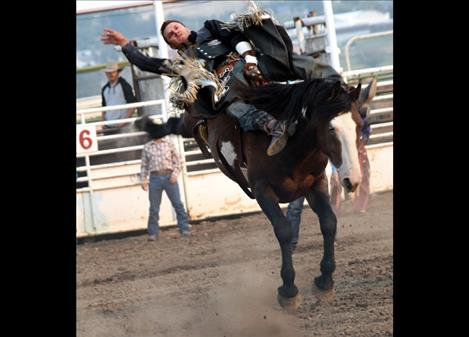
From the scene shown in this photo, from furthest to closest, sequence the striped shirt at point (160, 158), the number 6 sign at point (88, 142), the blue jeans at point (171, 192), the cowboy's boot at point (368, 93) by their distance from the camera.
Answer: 1. the number 6 sign at point (88, 142)
2. the blue jeans at point (171, 192)
3. the striped shirt at point (160, 158)
4. the cowboy's boot at point (368, 93)

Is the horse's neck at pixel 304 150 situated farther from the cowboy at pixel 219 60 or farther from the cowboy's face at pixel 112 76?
the cowboy's face at pixel 112 76

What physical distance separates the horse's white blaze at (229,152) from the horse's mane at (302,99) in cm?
44

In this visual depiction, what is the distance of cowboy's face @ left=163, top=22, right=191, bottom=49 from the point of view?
655cm

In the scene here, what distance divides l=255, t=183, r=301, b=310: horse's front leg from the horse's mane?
1.73 ft

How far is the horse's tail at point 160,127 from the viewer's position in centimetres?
739

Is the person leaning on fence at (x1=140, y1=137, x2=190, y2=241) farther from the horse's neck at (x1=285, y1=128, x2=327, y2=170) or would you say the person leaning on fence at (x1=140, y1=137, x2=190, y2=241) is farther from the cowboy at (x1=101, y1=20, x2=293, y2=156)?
the horse's neck at (x1=285, y1=128, x2=327, y2=170)

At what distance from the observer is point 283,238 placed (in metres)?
6.13

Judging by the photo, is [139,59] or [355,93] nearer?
[355,93]

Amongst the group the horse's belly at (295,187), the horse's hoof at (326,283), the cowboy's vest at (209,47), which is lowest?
the horse's hoof at (326,283)

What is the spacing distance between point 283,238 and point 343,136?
0.86 metres

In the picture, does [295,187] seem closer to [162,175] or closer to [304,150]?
[304,150]

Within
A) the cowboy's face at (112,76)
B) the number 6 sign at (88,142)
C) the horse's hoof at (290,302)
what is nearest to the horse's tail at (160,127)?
the horse's hoof at (290,302)

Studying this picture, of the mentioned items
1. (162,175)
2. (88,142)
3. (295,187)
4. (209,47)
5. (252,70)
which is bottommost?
(162,175)

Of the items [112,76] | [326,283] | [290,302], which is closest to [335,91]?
[326,283]
